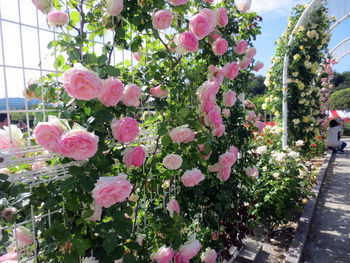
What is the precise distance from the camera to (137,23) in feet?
3.95

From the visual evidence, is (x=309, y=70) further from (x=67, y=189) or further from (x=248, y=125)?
(x=67, y=189)

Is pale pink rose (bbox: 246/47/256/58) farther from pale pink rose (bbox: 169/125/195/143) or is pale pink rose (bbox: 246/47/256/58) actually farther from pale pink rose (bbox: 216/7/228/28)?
pale pink rose (bbox: 169/125/195/143)

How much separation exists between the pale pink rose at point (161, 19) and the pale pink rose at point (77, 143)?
713 mm

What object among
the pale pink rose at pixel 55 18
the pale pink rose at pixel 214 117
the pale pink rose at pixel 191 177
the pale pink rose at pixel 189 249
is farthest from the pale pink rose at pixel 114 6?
the pale pink rose at pixel 189 249

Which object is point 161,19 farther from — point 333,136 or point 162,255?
point 333,136

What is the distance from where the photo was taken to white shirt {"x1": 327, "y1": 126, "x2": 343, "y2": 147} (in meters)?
7.06

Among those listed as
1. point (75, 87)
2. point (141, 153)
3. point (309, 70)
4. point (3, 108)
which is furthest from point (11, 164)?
point (309, 70)

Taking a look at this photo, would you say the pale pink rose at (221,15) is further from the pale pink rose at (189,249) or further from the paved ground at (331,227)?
the paved ground at (331,227)

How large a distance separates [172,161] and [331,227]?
2562 mm

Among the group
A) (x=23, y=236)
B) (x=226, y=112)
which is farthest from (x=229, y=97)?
(x=23, y=236)

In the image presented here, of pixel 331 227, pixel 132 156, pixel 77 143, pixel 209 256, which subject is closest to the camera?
pixel 77 143

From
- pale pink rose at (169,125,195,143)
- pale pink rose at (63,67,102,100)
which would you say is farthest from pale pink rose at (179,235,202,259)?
pale pink rose at (63,67,102,100)

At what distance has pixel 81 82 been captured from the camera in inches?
32.9

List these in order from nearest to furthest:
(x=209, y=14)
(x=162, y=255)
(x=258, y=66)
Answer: (x=162, y=255)
(x=209, y=14)
(x=258, y=66)
